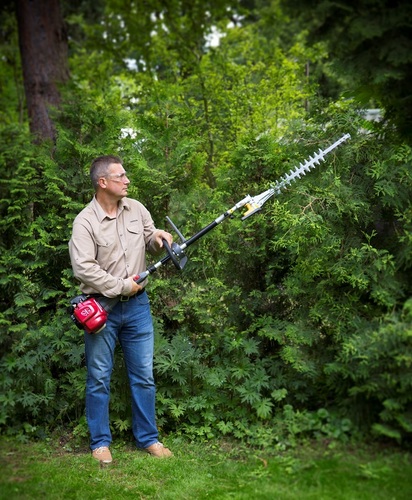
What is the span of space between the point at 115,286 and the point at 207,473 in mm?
1529

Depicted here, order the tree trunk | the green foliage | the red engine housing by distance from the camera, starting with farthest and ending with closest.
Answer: the tree trunk, the red engine housing, the green foliage

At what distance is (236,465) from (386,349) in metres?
1.41

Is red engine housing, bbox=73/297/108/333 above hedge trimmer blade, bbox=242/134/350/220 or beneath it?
beneath

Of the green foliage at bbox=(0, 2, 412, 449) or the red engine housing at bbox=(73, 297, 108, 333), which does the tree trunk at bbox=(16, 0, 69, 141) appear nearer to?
the green foliage at bbox=(0, 2, 412, 449)

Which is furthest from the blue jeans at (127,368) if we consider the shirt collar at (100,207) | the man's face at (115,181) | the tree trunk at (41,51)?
the tree trunk at (41,51)

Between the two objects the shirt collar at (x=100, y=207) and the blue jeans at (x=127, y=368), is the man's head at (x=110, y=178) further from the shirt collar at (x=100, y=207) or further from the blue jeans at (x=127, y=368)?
the blue jeans at (x=127, y=368)

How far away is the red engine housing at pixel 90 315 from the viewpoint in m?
4.27

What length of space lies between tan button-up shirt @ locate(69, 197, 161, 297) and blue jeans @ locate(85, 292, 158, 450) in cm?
28

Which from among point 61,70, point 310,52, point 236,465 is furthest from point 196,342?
point 310,52

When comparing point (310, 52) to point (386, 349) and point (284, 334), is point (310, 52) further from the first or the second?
point (386, 349)

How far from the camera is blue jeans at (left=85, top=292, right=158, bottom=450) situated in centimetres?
452

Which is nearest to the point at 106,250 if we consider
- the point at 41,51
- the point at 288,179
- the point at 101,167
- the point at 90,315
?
the point at 90,315

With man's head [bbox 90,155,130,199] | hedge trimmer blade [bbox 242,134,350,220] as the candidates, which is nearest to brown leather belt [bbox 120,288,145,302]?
man's head [bbox 90,155,130,199]

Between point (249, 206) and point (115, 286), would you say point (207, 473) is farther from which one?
point (249, 206)
